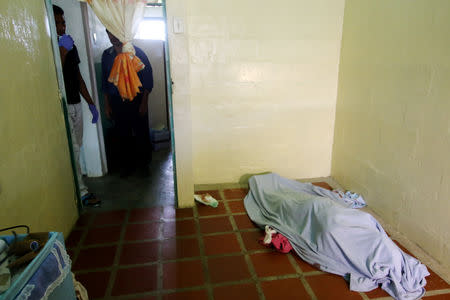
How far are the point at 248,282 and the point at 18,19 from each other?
2175mm

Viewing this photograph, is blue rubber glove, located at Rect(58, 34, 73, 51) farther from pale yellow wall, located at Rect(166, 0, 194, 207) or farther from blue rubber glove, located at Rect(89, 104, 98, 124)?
pale yellow wall, located at Rect(166, 0, 194, 207)

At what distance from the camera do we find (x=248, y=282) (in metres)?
1.93

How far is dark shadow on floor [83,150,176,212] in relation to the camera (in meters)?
2.99

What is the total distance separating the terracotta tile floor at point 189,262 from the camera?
185cm

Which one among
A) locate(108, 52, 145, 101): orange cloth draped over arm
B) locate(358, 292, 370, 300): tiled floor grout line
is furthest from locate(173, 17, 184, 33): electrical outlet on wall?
locate(358, 292, 370, 300): tiled floor grout line

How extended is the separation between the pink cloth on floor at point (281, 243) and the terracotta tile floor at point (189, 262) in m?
0.05

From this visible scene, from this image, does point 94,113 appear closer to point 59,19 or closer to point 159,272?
point 59,19

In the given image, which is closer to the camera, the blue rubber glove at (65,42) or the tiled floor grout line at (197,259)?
the tiled floor grout line at (197,259)

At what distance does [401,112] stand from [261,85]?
53.7 inches

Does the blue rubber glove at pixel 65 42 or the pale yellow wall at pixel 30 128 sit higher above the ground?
the blue rubber glove at pixel 65 42

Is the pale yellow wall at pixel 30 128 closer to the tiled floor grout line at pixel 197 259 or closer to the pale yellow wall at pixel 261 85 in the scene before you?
the tiled floor grout line at pixel 197 259

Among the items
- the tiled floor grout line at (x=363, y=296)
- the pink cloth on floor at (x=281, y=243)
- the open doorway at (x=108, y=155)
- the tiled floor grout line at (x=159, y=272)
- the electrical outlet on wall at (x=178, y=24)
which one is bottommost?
the tiled floor grout line at (x=363, y=296)

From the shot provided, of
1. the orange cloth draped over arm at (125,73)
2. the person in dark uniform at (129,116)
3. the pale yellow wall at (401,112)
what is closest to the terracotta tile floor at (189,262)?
the pale yellow wall at (401,112)

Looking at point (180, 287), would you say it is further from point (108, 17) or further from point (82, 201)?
point (108, 17)
